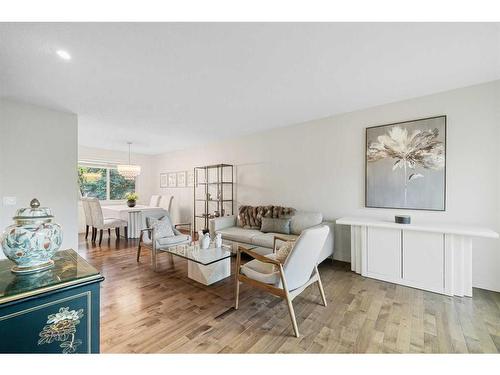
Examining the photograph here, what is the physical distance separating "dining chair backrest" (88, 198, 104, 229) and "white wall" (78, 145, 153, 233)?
1559 millimetres

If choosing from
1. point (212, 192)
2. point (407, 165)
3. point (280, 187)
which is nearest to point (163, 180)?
point (212, 192)

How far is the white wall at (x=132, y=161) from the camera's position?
5914 mm

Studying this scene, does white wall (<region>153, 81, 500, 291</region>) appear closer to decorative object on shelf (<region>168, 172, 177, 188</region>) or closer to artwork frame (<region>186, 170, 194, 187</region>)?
artwork frame (<region>186, 170, 194, 187</region>)

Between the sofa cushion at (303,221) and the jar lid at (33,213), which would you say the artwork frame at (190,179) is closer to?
the sofa cushion at (303,221)

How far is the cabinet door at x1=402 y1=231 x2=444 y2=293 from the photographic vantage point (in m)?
2.43

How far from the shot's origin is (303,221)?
3.49 meters

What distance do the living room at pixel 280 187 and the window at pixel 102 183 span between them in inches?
99.1

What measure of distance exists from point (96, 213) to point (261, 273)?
166 inches

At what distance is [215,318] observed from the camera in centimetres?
199

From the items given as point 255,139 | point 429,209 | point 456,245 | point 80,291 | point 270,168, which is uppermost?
point 255,139

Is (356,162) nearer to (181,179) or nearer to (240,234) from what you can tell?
(240,234)
